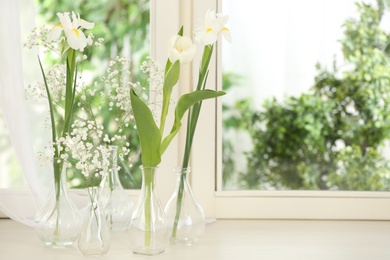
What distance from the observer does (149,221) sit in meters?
1.83

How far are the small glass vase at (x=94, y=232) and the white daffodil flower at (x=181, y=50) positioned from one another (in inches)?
14.5

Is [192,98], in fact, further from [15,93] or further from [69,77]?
[15,93]

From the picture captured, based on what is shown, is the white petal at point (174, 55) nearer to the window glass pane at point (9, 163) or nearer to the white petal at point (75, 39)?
the white petal at point (75, 39)

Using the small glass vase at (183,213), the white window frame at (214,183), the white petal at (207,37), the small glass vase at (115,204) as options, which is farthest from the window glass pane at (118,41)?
the white petal at (207,37)

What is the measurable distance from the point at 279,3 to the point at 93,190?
0.99m

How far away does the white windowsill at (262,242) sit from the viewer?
1.89 metres

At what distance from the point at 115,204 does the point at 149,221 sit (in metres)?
0.27

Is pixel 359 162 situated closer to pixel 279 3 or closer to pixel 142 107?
pixel 279 3

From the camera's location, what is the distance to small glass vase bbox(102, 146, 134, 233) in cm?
205

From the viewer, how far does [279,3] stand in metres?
2.44

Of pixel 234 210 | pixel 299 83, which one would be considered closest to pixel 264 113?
pixel 299 83

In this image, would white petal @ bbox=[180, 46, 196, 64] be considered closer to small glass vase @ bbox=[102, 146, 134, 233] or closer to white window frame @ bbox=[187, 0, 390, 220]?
small glass vase @ bbox=[102, 146, 134, 233]

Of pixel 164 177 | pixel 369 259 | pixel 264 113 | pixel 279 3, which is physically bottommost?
pixel 369 259

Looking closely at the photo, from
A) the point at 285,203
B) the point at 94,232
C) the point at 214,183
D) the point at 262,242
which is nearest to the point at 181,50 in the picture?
the point at 94,232
